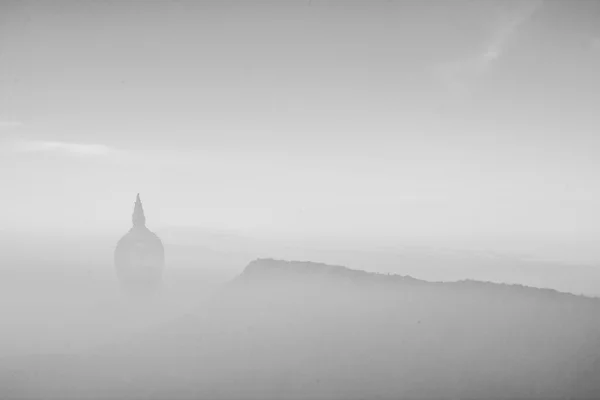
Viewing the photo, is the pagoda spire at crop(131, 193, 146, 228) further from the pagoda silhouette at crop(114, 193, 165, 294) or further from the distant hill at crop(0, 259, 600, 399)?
the distant hill at crop(0, 259, 600, 399)

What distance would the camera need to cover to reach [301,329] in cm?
3400

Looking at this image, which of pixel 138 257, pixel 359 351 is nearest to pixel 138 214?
pixel 138 257

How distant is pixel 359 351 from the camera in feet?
95.2

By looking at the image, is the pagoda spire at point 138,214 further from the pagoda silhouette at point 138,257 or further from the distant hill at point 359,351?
the distant hill at point 359,351

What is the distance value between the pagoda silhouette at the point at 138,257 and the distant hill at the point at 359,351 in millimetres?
57464

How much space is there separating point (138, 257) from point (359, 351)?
3111 inches

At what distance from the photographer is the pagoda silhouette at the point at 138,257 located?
9400cm

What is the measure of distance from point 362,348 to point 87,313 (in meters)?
76.9

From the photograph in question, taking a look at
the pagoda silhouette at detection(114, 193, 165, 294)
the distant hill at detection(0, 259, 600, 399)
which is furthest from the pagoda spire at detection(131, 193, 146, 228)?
the distant hill at detection(0, 259, 600, 399)

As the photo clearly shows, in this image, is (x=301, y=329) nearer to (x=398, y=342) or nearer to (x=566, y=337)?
(x=398, y=342)

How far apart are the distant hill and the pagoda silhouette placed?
189 ft

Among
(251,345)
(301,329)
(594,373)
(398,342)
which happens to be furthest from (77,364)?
(594,373)

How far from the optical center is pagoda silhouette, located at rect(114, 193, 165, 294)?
308 ft

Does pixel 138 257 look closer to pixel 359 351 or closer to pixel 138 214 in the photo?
pixel 138 214
